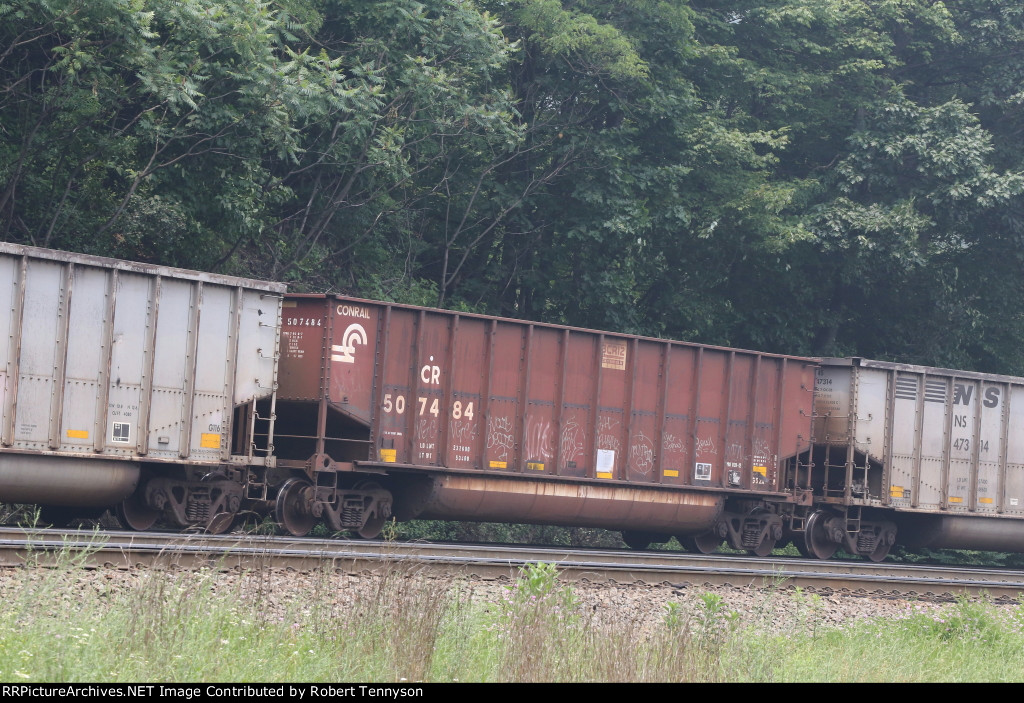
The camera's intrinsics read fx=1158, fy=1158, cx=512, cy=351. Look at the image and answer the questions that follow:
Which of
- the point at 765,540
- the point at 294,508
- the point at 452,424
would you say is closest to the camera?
the point at 294,508

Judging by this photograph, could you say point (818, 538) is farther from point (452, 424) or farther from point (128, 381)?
point (128, 381)

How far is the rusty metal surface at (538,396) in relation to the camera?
1636 centimetres

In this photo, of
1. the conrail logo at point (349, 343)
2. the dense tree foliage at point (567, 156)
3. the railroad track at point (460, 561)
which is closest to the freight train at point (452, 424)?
the conrail logo at point (349, 343)

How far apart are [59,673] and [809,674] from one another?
228 inches

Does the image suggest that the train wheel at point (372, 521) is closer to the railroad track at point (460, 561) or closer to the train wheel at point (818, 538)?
the railroad track at point (460, 561)

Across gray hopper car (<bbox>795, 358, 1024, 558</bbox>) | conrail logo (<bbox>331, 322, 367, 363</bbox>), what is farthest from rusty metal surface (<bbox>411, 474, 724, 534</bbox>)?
gray hopper car (<bbox>795, 358, 1024, 558</bbox>)

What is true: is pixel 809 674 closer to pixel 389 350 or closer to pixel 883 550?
pixel 389 350

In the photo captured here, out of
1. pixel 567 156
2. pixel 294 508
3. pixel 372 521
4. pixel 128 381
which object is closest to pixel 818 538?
pixel 372 521

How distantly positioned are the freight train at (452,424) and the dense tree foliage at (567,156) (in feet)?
16.6

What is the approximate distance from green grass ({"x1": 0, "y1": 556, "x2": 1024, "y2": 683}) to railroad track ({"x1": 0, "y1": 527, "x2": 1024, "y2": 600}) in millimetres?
306

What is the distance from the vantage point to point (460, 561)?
1261 cm

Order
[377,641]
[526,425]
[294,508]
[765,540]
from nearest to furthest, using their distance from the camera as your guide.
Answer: [377,641] → [294,508] → [526,425] → [765,540]

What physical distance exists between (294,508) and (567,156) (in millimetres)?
13625
